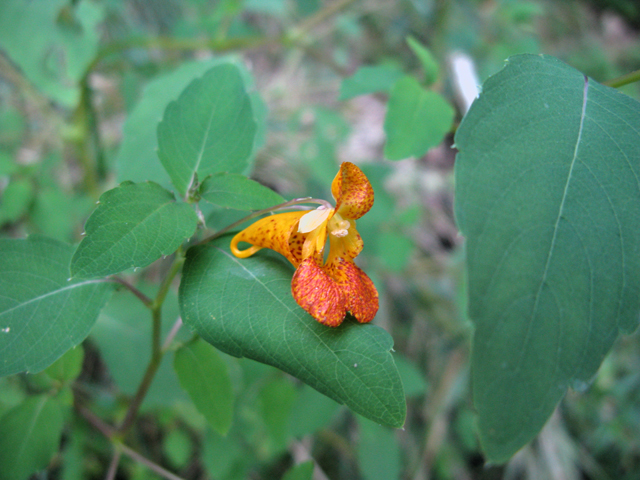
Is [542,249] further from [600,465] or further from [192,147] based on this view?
[600,465]

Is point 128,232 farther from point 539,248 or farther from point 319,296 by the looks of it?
point 539,248

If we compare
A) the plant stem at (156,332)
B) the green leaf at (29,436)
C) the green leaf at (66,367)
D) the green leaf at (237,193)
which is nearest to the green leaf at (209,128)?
the green leaf at (237,193)

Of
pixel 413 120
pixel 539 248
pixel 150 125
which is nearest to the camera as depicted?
pixel 539 248

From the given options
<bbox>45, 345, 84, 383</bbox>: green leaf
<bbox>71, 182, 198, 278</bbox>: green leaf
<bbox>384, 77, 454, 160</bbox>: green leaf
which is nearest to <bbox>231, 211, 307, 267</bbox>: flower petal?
<bbox>71, 182, 198, 278</bbox>: green leaf

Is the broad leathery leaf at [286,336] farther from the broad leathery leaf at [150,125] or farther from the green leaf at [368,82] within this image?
the green leaf at [368,82]

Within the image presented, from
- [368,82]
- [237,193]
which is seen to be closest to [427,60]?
[368,82]

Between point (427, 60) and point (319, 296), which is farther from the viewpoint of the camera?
point (427, 60)

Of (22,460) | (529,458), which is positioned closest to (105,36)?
(22,460)
